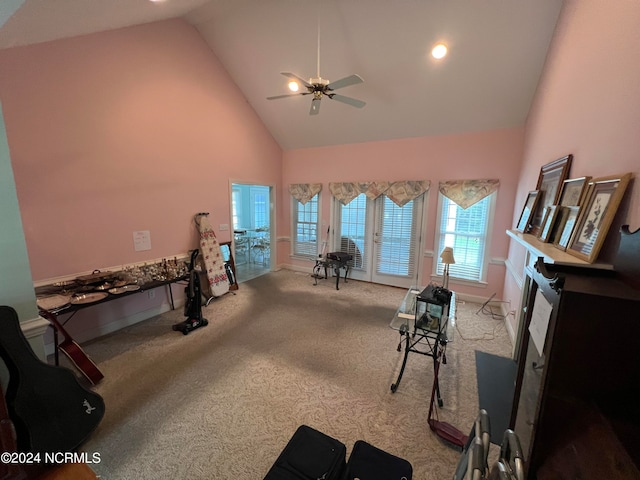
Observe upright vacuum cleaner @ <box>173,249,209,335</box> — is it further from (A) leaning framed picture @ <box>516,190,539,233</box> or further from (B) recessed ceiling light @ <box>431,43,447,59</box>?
(B) recessed ceiling light @ <box>431,43,447,59</box>

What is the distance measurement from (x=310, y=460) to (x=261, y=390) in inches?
38.5

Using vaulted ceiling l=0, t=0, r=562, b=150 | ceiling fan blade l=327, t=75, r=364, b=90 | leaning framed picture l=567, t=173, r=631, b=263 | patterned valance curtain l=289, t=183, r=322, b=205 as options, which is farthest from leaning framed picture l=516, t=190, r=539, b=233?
patterned valance curtain l=289, t=183, r=322, b=205

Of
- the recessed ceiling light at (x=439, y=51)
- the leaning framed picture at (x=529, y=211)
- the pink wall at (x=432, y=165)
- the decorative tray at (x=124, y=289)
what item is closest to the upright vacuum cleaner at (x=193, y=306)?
the decorative tray at (x=124, y=289)

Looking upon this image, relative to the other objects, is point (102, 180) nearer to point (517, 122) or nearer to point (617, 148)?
point (617, 148)

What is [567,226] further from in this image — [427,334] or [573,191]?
[427,334]

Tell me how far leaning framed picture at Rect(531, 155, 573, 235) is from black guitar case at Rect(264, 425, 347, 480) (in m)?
2.43

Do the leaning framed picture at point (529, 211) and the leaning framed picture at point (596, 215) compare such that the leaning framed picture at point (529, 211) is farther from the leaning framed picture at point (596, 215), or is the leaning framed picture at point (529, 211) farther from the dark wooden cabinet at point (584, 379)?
the dark wooden cabinet at point (584, 379)

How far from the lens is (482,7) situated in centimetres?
264

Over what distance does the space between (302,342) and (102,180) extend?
120 inches

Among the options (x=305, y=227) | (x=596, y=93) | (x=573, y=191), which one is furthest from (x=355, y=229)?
(x=596, y=93)

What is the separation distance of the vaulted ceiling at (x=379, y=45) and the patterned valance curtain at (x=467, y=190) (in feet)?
2.80

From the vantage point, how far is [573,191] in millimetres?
1821

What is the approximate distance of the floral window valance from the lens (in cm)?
450

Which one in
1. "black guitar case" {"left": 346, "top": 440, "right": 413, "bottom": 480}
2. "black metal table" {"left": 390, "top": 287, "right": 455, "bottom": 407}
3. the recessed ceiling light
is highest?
the recessed ceiling light
